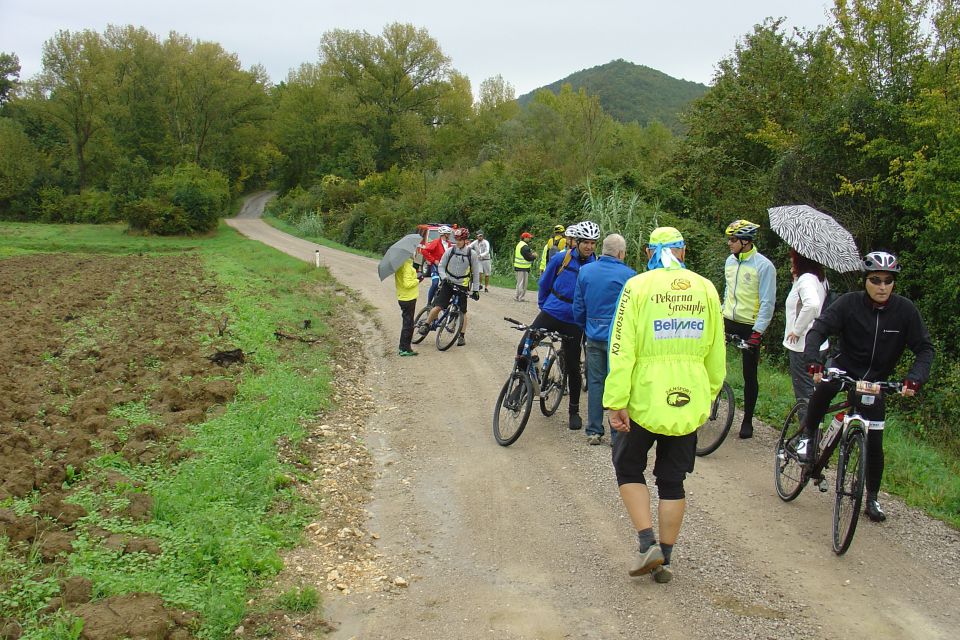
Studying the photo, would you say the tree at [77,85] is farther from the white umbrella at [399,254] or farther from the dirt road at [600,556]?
the dirt road at [600,556]

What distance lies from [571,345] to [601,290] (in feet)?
3.58

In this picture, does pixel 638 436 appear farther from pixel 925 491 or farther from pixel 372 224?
pixel 372 224

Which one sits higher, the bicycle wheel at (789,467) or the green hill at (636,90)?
the green hill at (636,90)

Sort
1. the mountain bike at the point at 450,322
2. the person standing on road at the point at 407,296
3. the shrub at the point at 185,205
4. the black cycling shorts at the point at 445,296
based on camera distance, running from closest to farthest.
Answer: the person standing on road at the point at 407,296 < the black cycling shorts at the point at 445,296 < the mountain bike at the point at 450,322 < the shrub at the point at 185,205

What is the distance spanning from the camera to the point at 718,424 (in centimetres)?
721

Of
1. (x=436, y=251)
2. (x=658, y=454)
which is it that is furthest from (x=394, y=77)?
(x=658, y=454)

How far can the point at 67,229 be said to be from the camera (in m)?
50.2

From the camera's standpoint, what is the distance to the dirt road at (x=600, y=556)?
4.21 metres

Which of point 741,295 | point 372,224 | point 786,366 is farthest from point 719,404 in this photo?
point 372,224

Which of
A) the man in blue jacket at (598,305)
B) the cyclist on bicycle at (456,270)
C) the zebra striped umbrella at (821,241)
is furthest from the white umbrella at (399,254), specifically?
the zebra striped umbrella at (821,241)

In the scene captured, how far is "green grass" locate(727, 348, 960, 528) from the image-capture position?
593cm

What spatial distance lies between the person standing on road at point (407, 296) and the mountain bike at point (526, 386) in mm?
4088

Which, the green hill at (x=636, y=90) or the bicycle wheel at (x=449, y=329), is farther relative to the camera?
the green hill at (x=636, y=90)

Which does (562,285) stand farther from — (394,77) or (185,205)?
(394,77)
